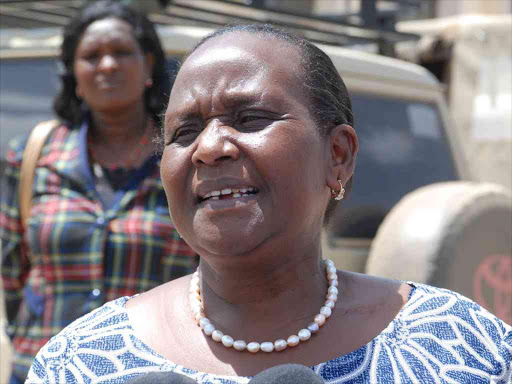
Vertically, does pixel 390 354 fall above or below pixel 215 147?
below

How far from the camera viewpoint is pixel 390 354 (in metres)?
1.66

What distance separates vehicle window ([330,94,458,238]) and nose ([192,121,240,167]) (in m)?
2.65

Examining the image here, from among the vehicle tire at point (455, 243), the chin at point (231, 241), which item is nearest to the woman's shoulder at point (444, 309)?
the chin at point (231, 241)

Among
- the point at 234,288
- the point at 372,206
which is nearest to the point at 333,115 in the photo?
the point at 234,288

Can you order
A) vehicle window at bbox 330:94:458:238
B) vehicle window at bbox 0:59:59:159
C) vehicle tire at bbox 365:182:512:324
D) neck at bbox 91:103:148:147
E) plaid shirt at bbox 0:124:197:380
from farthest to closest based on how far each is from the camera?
vehicle window at bbox 330:94:458:238 → vehicle window at bbox 0:59:59:159 → vehicle tire at bbox 365:182:512:324 → neck at bbox 91:103:148:147 → plaid shirt at bbox 0:124:197:380

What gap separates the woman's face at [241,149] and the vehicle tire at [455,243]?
2.11 meters

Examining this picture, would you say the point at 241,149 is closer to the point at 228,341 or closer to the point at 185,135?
the point at 185,135

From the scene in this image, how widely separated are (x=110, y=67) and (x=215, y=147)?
64.5 inches

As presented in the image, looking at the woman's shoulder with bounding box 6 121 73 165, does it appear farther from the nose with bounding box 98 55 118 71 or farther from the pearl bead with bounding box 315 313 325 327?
the pearl bead with bounding box 315 313 325 327

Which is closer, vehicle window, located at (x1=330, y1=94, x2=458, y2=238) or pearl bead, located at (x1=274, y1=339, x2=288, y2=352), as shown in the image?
pearl bead, located at (x1=274, y1=339, x2=288, y2=352)

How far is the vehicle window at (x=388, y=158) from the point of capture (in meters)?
4.50

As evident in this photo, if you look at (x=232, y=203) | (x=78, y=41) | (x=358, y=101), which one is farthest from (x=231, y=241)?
(x=358, y=101)

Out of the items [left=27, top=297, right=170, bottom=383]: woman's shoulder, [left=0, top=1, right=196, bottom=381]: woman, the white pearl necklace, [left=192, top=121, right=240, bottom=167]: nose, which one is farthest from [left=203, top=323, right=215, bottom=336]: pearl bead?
[left=0, top=1, right=196, bottom=381]: woman

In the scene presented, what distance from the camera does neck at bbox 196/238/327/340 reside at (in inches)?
67.2
